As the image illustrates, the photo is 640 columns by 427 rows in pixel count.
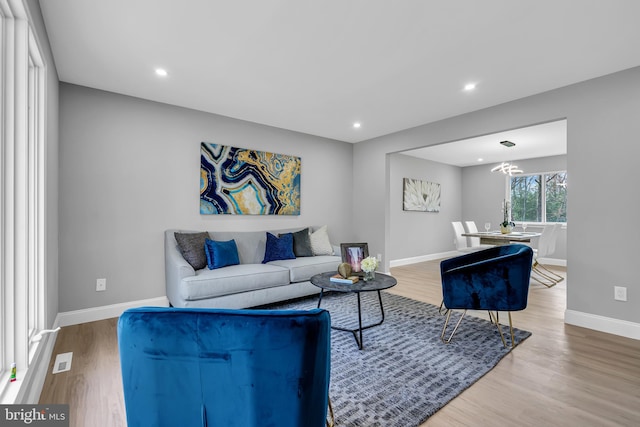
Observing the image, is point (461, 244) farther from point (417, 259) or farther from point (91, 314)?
point (91, 314)

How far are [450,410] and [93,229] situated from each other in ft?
11.5

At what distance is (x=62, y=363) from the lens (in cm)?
224

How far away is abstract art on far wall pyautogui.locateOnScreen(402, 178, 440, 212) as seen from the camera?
657 centimetres

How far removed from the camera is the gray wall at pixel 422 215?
640 cm

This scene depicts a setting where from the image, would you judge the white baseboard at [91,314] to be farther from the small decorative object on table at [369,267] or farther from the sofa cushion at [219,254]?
the small decorative object on table at [369,267]

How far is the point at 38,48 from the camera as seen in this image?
6.31ft

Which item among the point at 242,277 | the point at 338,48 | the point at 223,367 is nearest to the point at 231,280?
the point at 242,277

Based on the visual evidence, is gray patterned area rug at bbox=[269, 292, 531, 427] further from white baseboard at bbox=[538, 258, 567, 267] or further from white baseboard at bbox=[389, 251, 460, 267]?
white baseboard at bbox=[538, 258, 567, 267]

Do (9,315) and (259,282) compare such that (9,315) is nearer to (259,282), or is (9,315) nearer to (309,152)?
(259,282)

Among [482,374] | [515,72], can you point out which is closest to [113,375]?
[482,374]

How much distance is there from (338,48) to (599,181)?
9.05 ft

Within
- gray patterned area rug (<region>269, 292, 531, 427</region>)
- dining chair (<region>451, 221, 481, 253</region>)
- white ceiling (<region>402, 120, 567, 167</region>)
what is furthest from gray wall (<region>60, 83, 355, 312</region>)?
dining chair (<region>451, 221, 481, 253</region>)

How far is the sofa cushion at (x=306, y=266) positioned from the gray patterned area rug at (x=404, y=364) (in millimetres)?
586

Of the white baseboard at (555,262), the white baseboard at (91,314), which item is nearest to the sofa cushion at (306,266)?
the white baseboard at (91,314)
